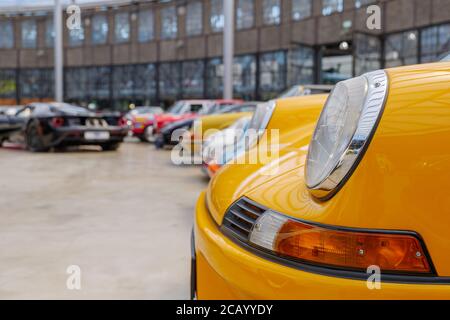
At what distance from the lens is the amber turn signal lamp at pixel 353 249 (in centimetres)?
111

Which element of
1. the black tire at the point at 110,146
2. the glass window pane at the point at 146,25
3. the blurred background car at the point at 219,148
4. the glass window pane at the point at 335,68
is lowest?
the black tire at the point at 110,146

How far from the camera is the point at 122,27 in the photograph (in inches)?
1180

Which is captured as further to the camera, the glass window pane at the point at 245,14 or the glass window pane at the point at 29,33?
the glass window pane at the point at 29,33

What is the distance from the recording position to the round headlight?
3.84 ft

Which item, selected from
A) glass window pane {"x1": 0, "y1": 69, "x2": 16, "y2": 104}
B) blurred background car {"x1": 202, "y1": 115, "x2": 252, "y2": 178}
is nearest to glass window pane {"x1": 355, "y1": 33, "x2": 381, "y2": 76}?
blurred background car {"x1": 202, "y1": 115, "x2": 252, "y2": 178}

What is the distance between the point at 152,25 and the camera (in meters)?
28.9

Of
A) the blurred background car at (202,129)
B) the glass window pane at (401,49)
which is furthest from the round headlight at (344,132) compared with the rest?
the glass window pane at (401,49)

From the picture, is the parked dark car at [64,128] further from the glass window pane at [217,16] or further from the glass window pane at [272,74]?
the glass window pane at [217,16]

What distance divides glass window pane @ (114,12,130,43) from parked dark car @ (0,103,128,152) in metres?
18.6

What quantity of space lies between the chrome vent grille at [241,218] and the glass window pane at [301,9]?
67.6ft

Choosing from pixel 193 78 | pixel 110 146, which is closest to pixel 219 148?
pixel 110 146

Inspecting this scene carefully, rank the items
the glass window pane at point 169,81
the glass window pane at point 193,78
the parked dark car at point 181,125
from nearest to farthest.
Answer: the parked dark car at point 181,125 → the glass window pane at point 193,78 → the glass window pane at point 169,81

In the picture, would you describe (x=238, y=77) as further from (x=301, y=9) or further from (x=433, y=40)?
(x=433, y=40)

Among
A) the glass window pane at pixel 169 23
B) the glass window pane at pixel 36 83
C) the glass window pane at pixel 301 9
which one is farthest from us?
the glass window pane at pixel 36 83
